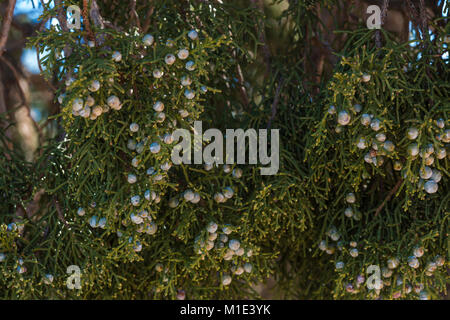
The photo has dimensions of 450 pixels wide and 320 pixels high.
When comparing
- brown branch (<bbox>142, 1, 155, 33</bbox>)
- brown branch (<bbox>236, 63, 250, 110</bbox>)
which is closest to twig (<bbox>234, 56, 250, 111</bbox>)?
brown branch (<bbox>236, 63, 250, 110</bbox>)

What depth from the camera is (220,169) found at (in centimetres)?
87

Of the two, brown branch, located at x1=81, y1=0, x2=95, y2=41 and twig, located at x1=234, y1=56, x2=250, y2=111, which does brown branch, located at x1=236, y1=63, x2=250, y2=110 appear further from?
brown branch, located at x1=81, y1=0, x2=95, y2=41

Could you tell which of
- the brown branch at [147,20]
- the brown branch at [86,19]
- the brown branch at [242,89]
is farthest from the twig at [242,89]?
the brown branch at [86,19]

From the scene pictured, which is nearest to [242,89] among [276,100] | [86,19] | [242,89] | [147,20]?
[242,89]

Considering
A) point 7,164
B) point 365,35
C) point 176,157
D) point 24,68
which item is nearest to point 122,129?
point 176,157

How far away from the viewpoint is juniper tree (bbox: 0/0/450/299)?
735mm

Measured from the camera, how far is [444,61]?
815 millimetres

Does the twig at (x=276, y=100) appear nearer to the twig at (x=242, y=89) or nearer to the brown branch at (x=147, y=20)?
the twig at (x=242, y=89)

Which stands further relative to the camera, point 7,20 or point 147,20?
point 147,20

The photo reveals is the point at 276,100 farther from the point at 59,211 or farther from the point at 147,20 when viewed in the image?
the point at 59,211

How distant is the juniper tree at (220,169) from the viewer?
735mm

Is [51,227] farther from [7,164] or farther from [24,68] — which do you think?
[24,68]

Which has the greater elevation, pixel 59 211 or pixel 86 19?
pixel 86 19

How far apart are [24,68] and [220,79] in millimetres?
818
